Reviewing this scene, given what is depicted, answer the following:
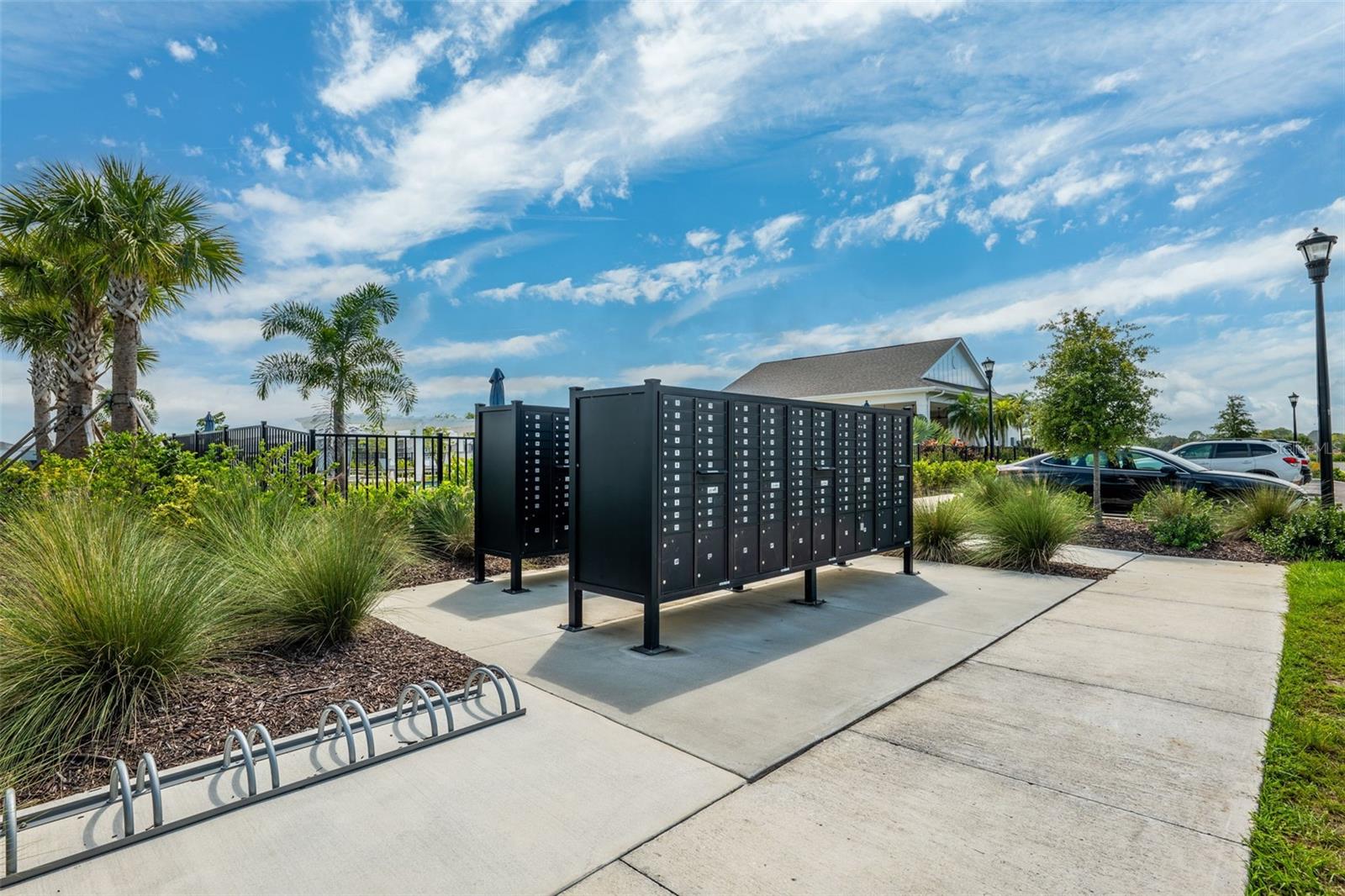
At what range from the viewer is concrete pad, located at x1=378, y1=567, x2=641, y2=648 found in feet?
15.9

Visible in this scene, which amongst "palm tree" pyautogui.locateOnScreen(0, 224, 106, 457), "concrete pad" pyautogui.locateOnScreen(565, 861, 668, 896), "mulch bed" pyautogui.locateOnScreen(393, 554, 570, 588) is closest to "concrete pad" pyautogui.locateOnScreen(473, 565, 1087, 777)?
"concrete pad" pyautogui.locateOnScreen(565, 861, 668, 896)

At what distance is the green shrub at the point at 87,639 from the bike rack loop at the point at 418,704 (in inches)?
45.9

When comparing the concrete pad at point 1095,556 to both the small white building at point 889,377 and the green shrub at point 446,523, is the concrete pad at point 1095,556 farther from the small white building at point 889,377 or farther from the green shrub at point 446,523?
the small white building at point 889,377

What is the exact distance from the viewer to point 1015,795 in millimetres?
2617

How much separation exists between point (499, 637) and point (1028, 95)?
8645 mm

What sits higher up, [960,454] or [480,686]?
[960,454]

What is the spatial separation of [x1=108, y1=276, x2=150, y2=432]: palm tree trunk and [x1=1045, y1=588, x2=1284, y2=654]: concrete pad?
561 inches

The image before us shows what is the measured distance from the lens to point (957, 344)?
32094 millimetres

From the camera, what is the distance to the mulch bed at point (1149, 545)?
8.62 meters

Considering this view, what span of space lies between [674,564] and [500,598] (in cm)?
229

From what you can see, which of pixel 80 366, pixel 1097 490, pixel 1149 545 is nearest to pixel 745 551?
pixel 1149 545

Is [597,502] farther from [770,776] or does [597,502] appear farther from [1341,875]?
[1341,875]

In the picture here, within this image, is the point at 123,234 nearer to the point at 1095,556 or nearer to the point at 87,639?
the point at 87,639

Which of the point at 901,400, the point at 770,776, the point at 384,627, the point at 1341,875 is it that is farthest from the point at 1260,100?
the point at 901,400
